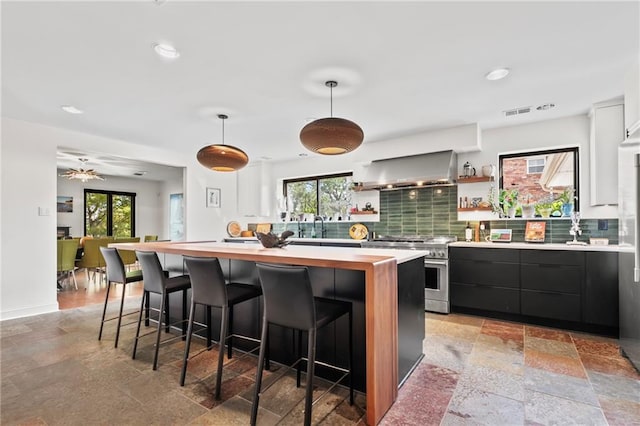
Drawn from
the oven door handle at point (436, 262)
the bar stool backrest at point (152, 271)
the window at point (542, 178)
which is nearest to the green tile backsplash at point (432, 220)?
the window at point (542, 178)

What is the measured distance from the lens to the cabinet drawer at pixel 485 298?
358cm

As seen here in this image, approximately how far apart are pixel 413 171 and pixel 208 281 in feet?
10.7

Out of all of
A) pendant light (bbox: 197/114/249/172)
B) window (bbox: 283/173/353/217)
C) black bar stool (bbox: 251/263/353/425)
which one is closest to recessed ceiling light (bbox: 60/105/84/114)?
pendant light (bbox: 197/114/249/172)

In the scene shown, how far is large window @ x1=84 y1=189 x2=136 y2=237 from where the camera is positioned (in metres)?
8.55

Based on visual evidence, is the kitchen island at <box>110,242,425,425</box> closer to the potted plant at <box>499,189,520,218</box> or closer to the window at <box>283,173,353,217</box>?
the potted plant at <box>499,189,520,218</box>

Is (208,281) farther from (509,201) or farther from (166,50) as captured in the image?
(509,201)

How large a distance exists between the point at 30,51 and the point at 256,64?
1656 millimetres

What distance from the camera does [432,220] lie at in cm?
471

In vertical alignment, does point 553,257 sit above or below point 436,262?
above

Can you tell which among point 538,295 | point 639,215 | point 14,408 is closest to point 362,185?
point 538,295

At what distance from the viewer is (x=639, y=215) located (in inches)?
93.3

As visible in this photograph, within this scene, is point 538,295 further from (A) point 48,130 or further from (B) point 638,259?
(A) point 48,130

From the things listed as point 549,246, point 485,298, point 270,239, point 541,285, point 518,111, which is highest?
point 518,111

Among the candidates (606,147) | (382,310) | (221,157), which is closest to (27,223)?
(221,157)
